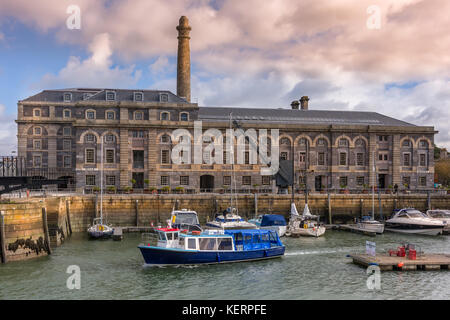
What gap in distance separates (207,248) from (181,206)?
2069cm

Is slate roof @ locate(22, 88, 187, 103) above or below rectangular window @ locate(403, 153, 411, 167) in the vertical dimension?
above

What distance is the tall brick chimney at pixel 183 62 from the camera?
6812cm

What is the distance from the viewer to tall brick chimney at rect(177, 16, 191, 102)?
6812cm

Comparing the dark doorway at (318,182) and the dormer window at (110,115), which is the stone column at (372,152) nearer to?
the dark doorway at (318,182)

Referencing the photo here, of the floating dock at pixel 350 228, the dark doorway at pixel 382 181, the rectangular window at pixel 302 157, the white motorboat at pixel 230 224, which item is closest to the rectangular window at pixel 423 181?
the dark doorway at pixel 382 181

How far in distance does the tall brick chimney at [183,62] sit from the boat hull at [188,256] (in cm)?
3984

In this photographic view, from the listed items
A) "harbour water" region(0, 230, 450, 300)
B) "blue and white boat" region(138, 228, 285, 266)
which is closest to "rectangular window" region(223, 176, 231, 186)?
"harbour water" region(0, 230, 450, 300)

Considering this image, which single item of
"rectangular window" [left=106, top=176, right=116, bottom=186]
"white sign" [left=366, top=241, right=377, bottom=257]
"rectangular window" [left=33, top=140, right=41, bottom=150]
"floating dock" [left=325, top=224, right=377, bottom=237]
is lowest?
"floating dock" [left=325, top=224, right=377, bottom=237]

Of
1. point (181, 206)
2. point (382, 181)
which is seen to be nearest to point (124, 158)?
point (181, 206)

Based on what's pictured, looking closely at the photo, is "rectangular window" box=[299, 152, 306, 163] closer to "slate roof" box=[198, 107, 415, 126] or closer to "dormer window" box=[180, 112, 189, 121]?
"slate roof" box=[198, 107, 415, 126]

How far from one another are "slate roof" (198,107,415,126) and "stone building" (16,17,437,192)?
17 centimetres

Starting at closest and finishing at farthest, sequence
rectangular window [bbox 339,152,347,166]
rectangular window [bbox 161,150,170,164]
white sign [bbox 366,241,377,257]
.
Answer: white sign [bbox 366,241,377,257] → rectangular window [bbox 161,150,170,164] → rectangular window [bbox 339,152,347,166]
